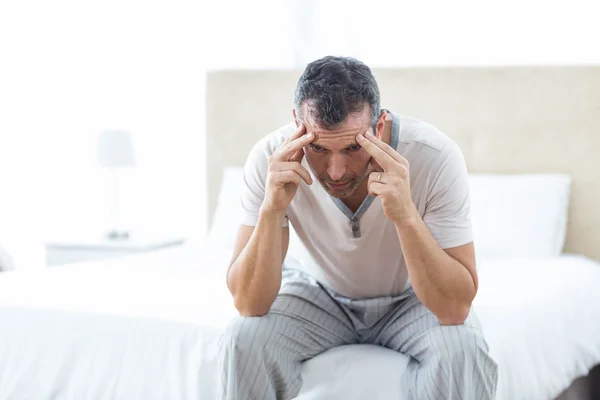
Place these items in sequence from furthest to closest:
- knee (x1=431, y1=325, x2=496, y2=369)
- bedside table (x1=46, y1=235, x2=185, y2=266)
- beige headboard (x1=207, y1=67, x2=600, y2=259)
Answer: bedside table (x1=46, y1=235, x2=185, y2=266) → beige headboard (x1=207, y1=67, x2=600, y2=259) → knee (x1=431, y1=325, x2=496, y2=369)

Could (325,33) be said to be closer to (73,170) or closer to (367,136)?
(73,170)

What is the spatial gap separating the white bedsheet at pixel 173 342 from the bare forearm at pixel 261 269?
0.17 meters

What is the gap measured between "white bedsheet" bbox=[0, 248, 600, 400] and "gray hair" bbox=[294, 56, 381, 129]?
1.78 ft

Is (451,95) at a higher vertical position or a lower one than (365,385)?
higher

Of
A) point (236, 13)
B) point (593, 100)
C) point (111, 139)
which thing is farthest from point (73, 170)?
point (593, 100)

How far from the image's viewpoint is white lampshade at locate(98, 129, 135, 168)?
416cm

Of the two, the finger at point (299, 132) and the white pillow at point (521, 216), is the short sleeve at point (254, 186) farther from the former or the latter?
the white pillow at point (521, 216)

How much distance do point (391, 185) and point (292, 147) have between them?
23 centimetres

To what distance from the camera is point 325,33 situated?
14.5ft

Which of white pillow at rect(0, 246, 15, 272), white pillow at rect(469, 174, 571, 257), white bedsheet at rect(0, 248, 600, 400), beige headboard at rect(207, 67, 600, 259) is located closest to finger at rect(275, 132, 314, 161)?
white bedsheet at rect(0, 248, 600, 400)

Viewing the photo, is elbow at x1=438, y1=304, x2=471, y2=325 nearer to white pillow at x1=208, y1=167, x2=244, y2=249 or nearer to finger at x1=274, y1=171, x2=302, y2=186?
finger at x1=274, y1=171, x2=302, y2=186

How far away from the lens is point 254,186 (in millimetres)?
2008

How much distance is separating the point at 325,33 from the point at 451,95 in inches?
35.1

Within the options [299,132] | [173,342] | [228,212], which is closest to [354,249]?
[299,132]
